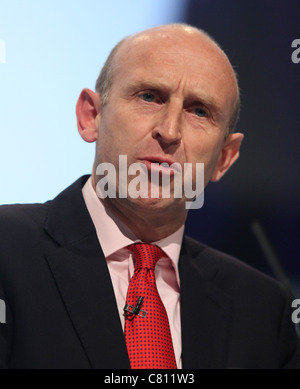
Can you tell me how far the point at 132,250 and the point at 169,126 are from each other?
0.37 m

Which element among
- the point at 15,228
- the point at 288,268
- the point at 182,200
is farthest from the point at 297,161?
the point at 15,228

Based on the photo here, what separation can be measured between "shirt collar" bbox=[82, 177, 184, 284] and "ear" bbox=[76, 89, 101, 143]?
140 millimetres

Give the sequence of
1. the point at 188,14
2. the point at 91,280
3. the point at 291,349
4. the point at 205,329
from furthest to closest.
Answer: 1. the point at 188,14
2. the point at 291,349
3. the point at 205,329
4. the point at 91,280

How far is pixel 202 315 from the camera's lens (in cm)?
172

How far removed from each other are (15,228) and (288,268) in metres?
1.15

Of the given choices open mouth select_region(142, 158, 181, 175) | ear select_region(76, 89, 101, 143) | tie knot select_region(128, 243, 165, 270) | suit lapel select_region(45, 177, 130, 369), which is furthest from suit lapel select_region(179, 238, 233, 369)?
ear select_region(76, 89, 101, 143)

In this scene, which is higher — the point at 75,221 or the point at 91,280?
the point at 75,221

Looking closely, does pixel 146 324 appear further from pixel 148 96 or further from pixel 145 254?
pixel 148 96

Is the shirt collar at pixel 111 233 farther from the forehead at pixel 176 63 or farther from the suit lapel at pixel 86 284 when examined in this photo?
the forehead at pixel 176 63

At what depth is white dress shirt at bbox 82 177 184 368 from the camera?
1.65 m

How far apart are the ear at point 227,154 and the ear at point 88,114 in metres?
0.41

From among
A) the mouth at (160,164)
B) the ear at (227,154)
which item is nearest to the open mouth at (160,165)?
the mouth at (160,164)

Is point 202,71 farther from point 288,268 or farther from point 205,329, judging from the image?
point 288,268

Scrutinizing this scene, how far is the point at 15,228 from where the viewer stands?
164cm
